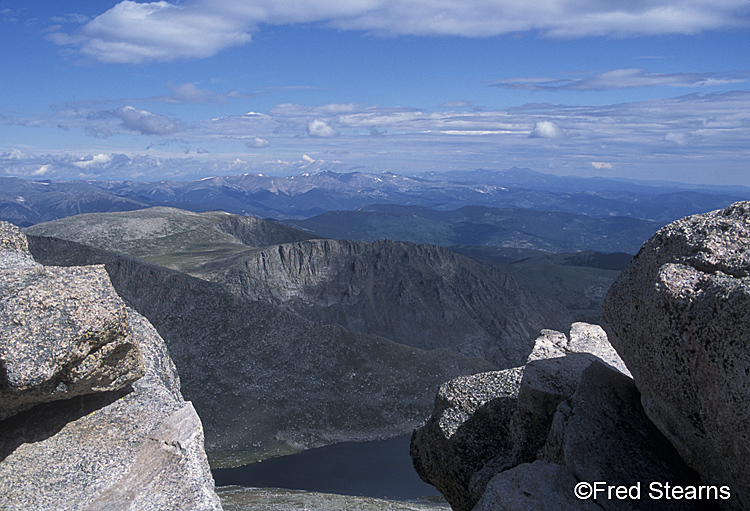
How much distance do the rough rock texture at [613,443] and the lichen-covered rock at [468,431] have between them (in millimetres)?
4309

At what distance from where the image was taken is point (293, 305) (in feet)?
A: 428

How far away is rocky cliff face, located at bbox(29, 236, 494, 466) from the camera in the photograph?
70.6 metres

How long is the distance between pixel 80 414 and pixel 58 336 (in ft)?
8.97

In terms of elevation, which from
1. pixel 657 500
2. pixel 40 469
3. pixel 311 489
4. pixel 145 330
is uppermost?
pixel 145 330

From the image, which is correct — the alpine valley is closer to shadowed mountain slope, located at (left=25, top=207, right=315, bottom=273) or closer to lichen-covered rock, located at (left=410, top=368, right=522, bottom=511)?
shadowed mountain slope, located at (left=25, top=207, right=315, bottom=273)

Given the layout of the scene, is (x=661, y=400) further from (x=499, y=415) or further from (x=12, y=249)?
(x=12, y=249)

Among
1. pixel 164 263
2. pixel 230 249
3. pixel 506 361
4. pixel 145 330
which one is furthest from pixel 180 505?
pixel 230 249

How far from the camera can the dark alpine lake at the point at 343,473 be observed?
5884 centimetres

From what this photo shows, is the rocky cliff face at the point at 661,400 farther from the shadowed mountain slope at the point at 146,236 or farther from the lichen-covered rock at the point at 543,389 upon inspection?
the shadowed mountain slope at the point at 146,236

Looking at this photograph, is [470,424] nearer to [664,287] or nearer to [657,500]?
[657,500]

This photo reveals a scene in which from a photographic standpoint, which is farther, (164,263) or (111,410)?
(164,263)

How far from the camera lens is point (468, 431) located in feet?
61.2

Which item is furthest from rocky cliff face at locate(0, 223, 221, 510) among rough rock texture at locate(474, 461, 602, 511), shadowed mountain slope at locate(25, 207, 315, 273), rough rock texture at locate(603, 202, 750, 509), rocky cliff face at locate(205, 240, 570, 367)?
shadowed mountain slope at locate(25, 207, 315, 273)

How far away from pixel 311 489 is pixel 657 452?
53.0 m
